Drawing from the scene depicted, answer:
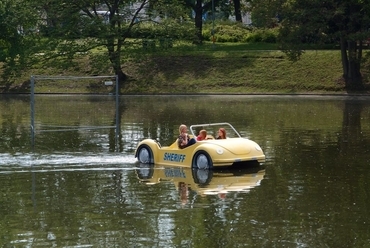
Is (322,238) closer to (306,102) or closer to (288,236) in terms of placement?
(288,236)

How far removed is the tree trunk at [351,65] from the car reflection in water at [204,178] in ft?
106

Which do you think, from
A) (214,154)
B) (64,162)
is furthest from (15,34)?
(214,154)

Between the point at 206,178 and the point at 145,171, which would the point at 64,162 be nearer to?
the point at 145,171

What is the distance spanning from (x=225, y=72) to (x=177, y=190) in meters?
38.7

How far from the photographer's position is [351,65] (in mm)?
53906

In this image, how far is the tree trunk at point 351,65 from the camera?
5325 cm

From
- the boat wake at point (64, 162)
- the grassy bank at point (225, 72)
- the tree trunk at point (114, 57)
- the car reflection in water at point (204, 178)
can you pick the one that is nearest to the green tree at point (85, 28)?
the tree trunk at point (114, 57)

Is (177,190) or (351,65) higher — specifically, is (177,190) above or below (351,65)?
below

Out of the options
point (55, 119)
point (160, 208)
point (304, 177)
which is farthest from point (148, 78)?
point (160, 208)

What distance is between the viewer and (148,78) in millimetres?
57750

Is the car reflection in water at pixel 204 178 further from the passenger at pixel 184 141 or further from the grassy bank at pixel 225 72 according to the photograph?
the grassy bank at pixel 225 72

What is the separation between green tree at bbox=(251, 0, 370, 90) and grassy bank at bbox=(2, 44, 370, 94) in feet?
Answer: 4.20

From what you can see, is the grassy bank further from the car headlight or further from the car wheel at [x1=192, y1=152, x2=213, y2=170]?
the car headlight

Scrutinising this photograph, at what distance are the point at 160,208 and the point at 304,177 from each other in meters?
5.07
